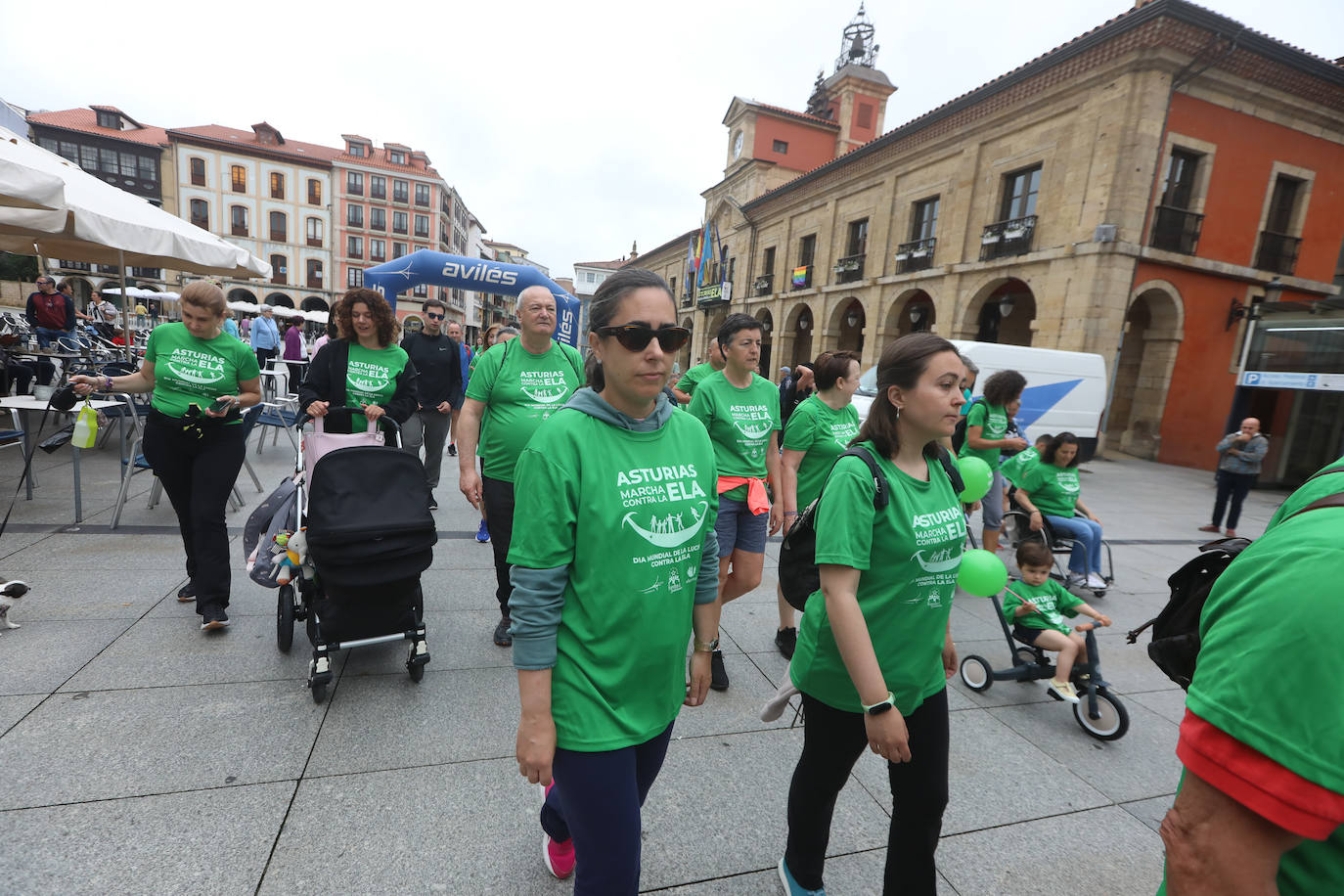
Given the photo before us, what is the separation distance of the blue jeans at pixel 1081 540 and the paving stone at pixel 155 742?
567 centimetres

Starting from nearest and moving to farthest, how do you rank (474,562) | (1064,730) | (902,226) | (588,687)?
(588,687), (1064,730), (474,562), (902,226)

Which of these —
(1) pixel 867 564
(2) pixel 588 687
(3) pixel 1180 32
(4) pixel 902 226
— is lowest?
(2) pixel 588 687

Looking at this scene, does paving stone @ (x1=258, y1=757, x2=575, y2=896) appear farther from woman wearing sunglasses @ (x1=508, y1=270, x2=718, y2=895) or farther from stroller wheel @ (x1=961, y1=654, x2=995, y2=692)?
stroller wheel @ (x1=961, y1=654, x2=995, y2=692)

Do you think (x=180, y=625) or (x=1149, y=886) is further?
(x=180, y=625)

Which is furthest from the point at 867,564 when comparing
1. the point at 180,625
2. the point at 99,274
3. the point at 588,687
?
the point at 99,274

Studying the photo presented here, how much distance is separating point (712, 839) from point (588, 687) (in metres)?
1.29

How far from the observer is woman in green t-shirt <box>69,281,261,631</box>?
3.47 meters

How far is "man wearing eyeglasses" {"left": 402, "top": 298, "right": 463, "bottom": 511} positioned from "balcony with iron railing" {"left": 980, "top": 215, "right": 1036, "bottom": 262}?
15286 millimetres

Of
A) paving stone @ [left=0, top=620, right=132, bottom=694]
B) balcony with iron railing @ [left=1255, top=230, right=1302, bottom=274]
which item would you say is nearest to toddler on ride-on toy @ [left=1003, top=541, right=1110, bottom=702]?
paving stone @ [left=0, top=620, right=132, bottom=694]

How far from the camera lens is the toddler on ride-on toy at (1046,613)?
3.33 m

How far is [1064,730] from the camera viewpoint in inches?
128

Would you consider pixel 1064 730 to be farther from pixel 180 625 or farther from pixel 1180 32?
pixel 1180 32

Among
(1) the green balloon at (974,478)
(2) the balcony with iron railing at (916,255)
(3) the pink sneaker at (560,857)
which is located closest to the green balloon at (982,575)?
(1) the green balloon at (974,478)

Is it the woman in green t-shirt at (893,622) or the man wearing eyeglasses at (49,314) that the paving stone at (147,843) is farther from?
the man wearing eyeglasses at (49,314)
